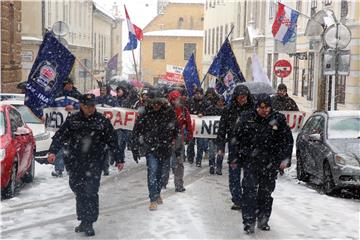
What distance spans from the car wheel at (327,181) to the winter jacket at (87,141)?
452cm

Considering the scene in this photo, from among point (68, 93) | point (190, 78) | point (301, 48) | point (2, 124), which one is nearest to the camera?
point (2, 124)

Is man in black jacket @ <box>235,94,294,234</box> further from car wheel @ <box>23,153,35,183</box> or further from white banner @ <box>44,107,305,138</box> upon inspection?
white banner @ <box>44,107,305,138</box>

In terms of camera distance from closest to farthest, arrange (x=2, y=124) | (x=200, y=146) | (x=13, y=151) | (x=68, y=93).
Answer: (x=13, y=151) < (x=2, y=124) < (x=68, y=93) < (x=200, y=146)

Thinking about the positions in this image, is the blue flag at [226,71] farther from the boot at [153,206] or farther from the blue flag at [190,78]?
the boot at [153,206]

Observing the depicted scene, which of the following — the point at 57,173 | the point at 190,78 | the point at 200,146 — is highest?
the point at 190,78

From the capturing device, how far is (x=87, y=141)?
8133 mm

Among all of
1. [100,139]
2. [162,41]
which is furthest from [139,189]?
[162,41]

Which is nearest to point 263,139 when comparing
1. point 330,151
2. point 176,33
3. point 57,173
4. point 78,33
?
point 330,151

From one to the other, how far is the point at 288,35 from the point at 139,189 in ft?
48.5

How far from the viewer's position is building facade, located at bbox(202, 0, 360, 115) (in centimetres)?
2392

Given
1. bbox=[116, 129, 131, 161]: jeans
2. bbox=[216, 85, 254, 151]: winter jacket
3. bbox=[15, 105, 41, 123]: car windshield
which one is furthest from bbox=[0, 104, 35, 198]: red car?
bbox=[15, 105, 41, 123]: car windshield

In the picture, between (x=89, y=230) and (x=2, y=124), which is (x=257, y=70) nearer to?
(x=2, y=124)

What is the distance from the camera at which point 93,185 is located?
26.5 ft

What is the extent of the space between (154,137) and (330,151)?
134 inches
